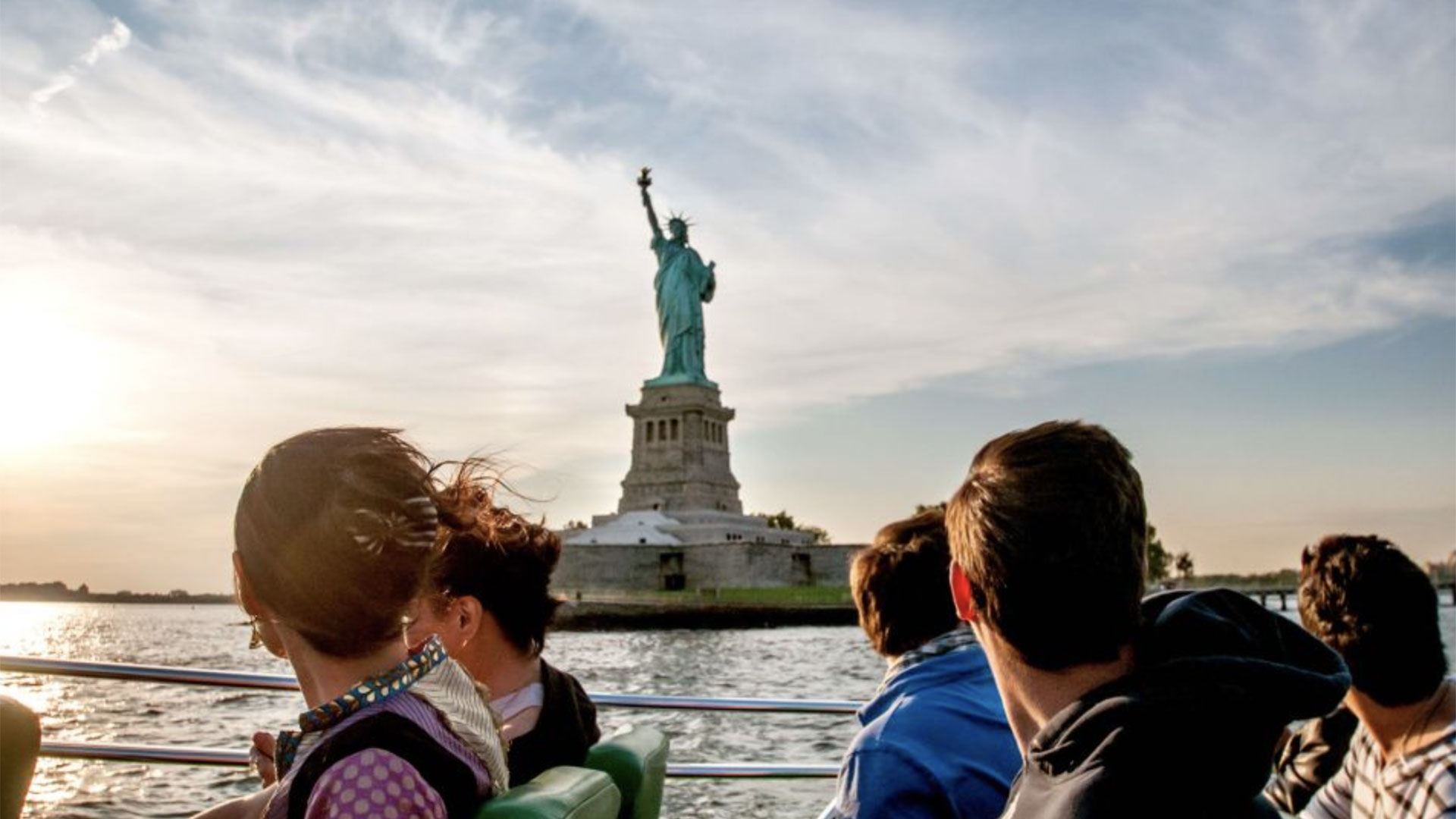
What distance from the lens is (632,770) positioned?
2.99 meters

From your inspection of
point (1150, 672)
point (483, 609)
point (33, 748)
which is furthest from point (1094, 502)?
point (33, 748)

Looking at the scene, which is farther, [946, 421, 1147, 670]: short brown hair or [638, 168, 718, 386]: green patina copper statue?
[638, 168, 718, 386]: green patina copper statue

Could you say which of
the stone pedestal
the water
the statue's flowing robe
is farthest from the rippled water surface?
the statue's flowing robe

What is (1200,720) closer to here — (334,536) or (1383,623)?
(334,536)

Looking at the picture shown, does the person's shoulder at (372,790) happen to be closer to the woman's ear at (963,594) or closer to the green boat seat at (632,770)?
the woman's ear at (963,594)

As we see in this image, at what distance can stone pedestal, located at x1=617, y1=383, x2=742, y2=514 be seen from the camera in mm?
53594

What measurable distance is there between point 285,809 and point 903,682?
1512 millimetres

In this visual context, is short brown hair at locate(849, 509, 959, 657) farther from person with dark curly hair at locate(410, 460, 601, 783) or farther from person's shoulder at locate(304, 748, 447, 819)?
person's shoulder at locate(304, 748, 447, 819)

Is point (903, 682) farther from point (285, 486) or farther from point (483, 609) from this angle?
point (285, 486)

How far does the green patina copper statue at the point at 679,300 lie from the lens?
54.8 metres

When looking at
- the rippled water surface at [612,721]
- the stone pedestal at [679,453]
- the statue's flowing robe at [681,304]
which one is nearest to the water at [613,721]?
the rippled water surface at [612,721]

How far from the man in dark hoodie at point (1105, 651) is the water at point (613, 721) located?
3.57 ft

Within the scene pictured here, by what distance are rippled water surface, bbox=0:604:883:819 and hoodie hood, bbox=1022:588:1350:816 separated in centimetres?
221

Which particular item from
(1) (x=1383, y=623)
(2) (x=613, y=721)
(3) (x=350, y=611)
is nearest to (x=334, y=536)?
(3) (x=350, y=611)
